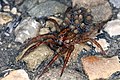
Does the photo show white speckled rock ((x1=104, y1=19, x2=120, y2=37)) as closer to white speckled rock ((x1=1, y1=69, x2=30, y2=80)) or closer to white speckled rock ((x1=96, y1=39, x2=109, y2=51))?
white speckled rock ((x1=96, y1=39, x2=109, y2=51))

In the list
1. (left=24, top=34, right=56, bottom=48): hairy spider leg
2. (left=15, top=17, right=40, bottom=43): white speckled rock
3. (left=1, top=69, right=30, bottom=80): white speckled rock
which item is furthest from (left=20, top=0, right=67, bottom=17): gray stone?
(left=1, top=69, right=30, bottom=80): white speckled rock

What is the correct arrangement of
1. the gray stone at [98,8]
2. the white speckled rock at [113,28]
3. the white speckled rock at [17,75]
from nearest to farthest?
the white speckled rock at [17,75] → the white speckled rock at [113,28] → the gray stone at [98,8]

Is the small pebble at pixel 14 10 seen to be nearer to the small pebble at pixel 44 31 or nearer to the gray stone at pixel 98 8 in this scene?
the small pebble at pixel 44 31

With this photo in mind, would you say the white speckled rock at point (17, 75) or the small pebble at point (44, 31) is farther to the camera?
the small pebble at point (44, 31)

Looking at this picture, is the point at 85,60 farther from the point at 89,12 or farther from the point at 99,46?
the point at 89,12

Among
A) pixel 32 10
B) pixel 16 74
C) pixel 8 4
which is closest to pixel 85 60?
pixel 16 74

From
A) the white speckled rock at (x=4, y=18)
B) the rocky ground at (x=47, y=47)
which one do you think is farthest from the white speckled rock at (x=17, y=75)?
the white speckled rock at (x=4, y=18)
